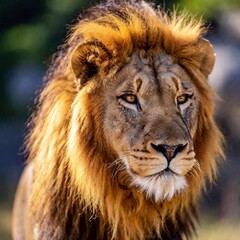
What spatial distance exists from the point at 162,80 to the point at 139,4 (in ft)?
2.39

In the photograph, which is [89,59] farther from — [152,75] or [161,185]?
[161,185]

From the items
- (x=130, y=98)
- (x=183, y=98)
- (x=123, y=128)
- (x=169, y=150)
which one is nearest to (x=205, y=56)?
(x=183, y=98)

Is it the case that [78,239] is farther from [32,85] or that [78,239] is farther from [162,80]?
[32,85]

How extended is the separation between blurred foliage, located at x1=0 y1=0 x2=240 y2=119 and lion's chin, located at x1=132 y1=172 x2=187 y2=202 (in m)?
9.69

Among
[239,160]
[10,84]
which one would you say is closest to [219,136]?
[239,160]

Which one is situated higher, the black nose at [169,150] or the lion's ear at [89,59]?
the lion's ear at [89,59]

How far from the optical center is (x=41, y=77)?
16.9 meters

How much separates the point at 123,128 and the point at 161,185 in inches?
16.3

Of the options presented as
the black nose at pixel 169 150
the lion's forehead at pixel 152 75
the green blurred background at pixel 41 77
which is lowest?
the black nose at pixel 169 150

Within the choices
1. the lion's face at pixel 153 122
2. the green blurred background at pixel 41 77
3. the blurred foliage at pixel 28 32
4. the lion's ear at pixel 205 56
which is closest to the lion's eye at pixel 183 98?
the lion's face at pixel 153 122

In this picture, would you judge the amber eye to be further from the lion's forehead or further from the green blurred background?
the green blurred background

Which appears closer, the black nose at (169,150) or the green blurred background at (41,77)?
the black nose at (169,150)

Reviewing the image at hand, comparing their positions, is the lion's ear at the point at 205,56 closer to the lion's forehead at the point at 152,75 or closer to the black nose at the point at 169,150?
the lion's forehead at the point at 152,75

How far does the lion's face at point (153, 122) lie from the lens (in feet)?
18.2
